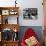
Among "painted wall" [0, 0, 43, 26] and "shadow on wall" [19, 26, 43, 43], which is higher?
"painted wall" [0, 0, 43, 26]

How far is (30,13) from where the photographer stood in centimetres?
Answer: 513

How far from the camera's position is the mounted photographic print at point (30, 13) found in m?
5.11

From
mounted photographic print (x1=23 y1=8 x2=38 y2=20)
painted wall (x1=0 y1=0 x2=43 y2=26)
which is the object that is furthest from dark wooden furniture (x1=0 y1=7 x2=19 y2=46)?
mounted photographic print (x1=23 y1=8 x2=38 y2=20)

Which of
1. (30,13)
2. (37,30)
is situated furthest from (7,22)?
(37,30)

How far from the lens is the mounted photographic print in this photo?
16.8ft

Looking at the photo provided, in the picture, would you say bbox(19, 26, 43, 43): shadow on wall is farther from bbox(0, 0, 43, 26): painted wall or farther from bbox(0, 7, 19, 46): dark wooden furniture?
bbox(0, 7, 19, 46): dark wooden furniture

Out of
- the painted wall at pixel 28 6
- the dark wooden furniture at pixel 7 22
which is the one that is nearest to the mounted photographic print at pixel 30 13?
the painted wall at pixel 28 6

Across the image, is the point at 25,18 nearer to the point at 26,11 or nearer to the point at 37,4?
the point at 26,11

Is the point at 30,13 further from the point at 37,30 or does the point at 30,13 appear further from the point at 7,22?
the point at 7,22

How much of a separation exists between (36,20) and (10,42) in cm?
110

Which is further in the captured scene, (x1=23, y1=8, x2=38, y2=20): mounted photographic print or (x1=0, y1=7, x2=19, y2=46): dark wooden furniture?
(x1=23, y1=8, x2=38, y2=20): mounted photographic print

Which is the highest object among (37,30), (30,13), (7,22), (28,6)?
(28,6)

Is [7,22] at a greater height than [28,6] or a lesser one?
lesser

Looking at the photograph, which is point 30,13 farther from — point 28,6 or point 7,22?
point 7,22
